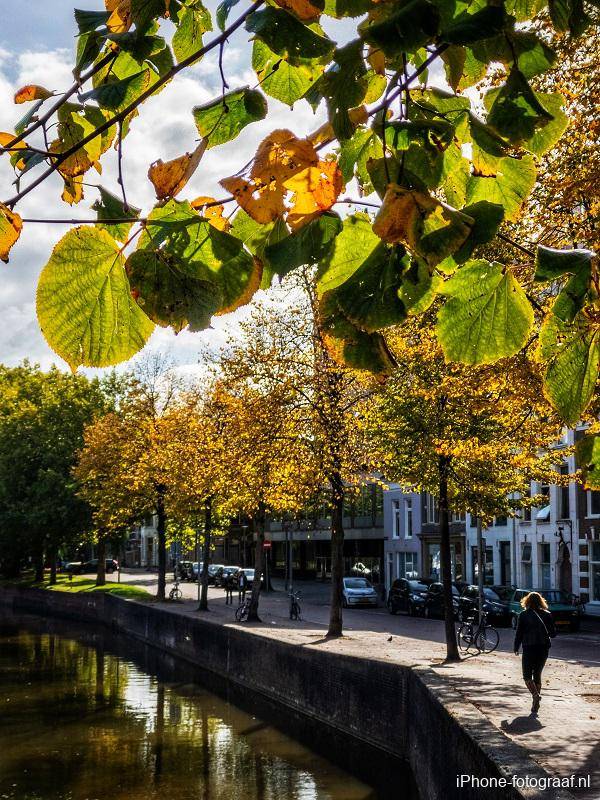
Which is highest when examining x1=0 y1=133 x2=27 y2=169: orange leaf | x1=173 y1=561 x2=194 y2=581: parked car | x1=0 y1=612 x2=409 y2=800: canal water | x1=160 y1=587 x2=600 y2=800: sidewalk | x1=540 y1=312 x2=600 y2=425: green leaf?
x1=0 y1=133 x2=27 y2=169: orange leaf

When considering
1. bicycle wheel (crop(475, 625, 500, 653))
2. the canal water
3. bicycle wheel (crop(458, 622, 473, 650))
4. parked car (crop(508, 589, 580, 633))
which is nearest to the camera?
the canal water

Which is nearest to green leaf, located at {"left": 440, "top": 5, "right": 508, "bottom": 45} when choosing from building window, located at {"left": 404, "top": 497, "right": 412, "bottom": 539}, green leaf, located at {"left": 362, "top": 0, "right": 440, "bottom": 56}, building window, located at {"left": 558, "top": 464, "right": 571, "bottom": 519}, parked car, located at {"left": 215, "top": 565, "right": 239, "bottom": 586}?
green leaf, located at {"left": 362, "top": 0, "right": 440, "bottom": 56}

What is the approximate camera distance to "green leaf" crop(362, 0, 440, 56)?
4.40 ft

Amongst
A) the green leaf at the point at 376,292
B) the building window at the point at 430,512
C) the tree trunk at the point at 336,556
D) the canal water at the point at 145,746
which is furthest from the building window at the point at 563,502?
the green leaf at the point at 376,292

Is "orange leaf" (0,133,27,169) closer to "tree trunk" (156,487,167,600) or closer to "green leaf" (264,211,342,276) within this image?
"green leaf" (264,211,342,276)

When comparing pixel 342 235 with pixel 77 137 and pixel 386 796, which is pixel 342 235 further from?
pixel 386 796

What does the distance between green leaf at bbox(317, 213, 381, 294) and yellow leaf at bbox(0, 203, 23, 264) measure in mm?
541

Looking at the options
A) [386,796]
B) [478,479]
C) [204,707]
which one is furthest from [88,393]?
[386,796]

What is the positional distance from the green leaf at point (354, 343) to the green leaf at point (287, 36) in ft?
1.49

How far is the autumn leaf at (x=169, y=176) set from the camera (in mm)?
1681

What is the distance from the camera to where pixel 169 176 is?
1.69 meters

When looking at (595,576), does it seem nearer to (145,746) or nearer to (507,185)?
(145,746)

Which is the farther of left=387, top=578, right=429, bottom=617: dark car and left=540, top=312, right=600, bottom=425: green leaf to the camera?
left=387, top=578, right=429, bottom=617: dark car

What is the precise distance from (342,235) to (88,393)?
5871cm
